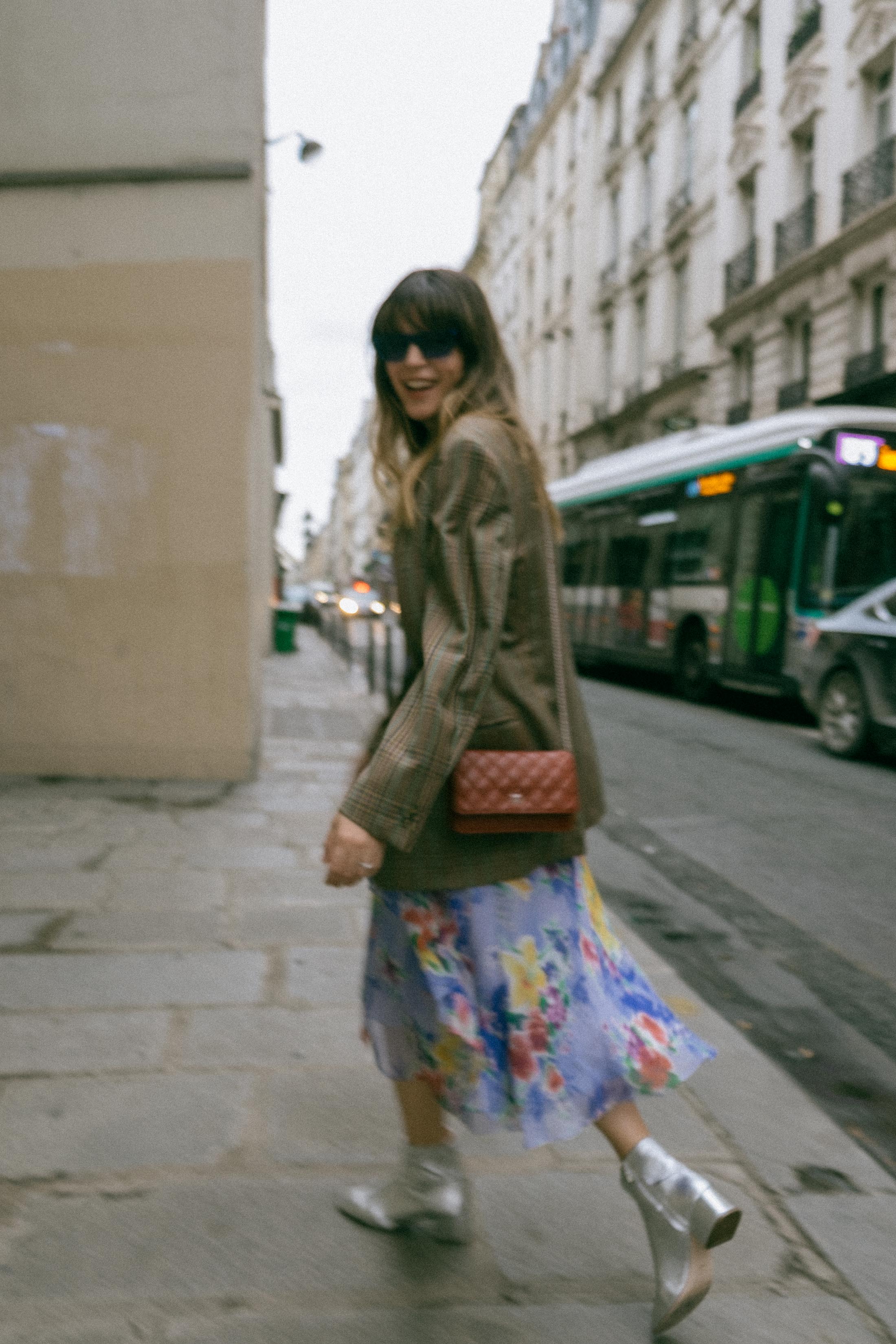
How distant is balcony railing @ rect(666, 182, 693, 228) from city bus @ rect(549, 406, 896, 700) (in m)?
14.6

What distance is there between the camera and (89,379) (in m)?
7.16

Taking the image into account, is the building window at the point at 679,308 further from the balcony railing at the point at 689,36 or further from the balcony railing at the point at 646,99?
the balcony railing at the point at 646,99

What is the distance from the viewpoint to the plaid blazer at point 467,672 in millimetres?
1841

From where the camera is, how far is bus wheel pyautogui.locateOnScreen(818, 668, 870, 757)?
9031 millimetres

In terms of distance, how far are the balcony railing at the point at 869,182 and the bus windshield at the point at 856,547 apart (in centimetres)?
1099

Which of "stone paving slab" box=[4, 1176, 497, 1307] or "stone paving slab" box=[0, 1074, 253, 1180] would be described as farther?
"stone paving slab" box=[0, 1074, 253, 1180]

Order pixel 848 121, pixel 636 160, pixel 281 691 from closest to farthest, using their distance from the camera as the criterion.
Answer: pixel 281 691, pixel 848 121, pixel 636 160

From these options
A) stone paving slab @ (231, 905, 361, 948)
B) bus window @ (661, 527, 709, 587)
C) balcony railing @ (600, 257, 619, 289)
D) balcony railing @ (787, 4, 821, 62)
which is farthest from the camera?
balcony railing @ (600, 257, 619, 289)

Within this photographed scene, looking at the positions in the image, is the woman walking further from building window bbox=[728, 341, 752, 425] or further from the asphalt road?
building window bbox=[728, 341, 752, 425]

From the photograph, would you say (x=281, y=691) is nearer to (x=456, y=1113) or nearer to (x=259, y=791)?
(x=259, y=791)

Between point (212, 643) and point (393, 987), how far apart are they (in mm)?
5341

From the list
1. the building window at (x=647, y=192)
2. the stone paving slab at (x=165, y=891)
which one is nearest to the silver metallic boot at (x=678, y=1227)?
the stone paving slab at (x=165, y=891)

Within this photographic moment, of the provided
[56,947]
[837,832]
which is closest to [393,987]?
[56,947]

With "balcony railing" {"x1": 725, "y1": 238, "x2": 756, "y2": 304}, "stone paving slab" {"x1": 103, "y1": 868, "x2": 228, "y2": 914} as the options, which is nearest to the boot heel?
"stone paving slab" {"x1": 103, "y1": 868, "x2": 228, "y2": 914}
